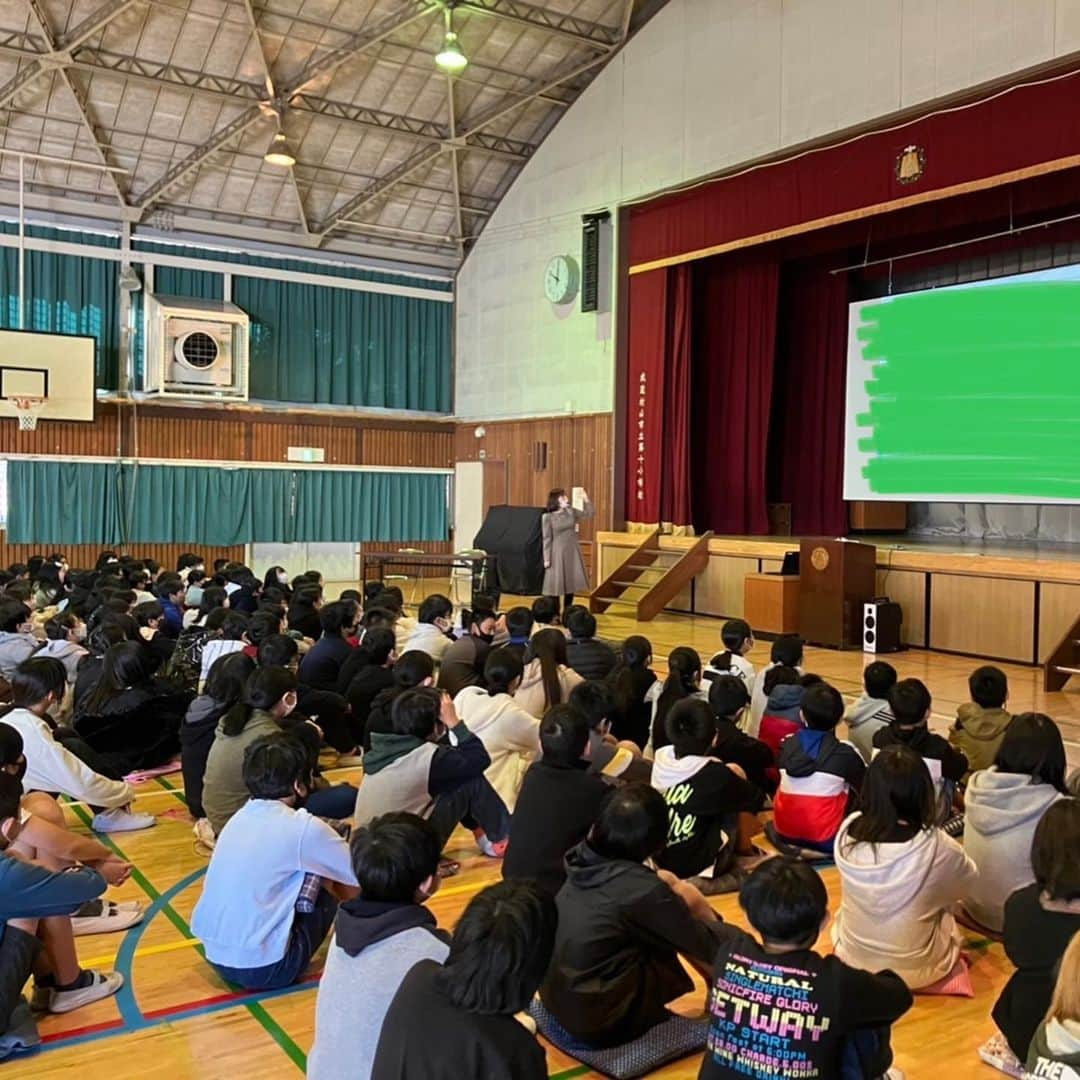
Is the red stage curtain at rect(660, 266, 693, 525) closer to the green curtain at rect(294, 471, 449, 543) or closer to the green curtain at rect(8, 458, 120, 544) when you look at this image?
the green curtain at rect(294, 471, 449, 543)

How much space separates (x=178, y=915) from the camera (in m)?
3.78

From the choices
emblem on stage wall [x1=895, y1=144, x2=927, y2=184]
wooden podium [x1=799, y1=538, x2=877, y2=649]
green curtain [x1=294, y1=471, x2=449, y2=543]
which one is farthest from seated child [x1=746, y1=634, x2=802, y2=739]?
green curtain [x1=294, y1=471, x2=449, y2=543]

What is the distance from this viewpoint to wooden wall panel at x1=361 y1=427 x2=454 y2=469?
655 inches

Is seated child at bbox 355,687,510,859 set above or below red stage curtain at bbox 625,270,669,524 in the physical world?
below

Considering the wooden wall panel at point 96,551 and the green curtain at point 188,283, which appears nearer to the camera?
the wooden wall panel at point 96,551

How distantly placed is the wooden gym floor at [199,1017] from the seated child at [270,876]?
0.40 ft

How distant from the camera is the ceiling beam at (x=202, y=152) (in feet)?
44.1

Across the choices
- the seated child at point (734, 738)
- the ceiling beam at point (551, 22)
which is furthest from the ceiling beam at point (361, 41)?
the seated child at point (734, 738)

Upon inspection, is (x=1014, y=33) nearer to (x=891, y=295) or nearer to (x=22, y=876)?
(x=891, y=295)

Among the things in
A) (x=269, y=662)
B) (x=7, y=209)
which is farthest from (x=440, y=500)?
(x=269, y=662)

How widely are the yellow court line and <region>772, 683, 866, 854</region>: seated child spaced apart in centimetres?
224

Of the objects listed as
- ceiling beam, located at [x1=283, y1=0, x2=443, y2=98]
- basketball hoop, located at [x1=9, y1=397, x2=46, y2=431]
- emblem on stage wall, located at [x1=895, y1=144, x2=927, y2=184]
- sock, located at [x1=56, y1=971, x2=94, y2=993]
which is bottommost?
sock, located at [x1=56, y1=971, x2=94, y2=993]

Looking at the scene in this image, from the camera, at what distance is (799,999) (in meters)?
1.95

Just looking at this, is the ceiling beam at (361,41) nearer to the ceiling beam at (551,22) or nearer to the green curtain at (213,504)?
the ceiling beam at (551,22)
